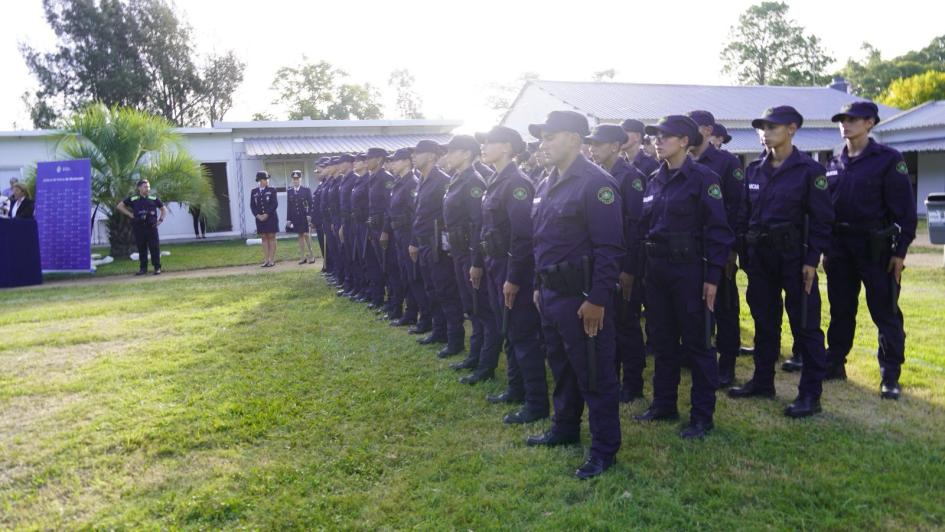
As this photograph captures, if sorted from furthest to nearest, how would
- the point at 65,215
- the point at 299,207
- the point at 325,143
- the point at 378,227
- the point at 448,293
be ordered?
the point at 325,143, the point at 65,215, the point at 299,207, the point at 378,227, the point at 448,293

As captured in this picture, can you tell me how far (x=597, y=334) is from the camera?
3680mm

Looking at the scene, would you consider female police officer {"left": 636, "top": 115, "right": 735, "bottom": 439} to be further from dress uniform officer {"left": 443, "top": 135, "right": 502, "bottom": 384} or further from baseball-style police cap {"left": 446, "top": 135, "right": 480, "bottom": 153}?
baseball-style police cap {"left": 446, "top": 135, "right": 480, "bottom": 153}

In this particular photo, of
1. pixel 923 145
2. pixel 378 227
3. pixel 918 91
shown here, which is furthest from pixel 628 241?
pixel 918 91

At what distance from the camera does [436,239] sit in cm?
640

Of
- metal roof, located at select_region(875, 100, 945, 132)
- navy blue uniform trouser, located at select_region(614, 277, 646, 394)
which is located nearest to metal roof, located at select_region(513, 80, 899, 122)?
metal roof, located at select_region(875, 100, 945, 132)

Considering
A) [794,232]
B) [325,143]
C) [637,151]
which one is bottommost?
[794,232]

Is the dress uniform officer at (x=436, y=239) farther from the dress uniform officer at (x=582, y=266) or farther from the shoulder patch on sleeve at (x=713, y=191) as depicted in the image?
the shoulder patch on sleeve at (x=713, y=191)

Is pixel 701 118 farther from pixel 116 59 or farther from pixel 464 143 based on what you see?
pixel 116 59

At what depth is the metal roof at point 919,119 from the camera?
22719mm

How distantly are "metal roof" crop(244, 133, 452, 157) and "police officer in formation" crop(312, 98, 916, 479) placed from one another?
1592cm

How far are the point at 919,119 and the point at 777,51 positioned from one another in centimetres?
3130

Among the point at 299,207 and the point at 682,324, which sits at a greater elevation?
the point at 299,207

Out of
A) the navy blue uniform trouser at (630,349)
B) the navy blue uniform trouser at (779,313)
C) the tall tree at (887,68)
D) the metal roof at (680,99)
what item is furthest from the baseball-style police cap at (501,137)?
the tall tree at (887,68)

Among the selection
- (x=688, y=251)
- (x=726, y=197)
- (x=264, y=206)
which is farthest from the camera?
(x=264, y=206)
